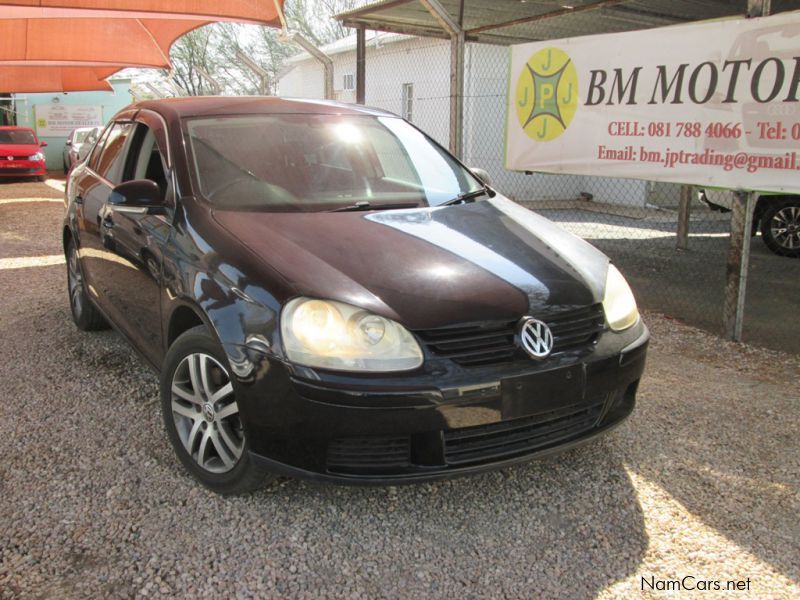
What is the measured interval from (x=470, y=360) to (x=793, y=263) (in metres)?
7.94

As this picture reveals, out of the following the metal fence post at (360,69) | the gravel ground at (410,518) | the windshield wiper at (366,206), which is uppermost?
the metal fence post at (360,69)

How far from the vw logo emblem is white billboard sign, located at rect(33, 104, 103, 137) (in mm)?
25138

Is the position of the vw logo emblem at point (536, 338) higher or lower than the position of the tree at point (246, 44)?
lower

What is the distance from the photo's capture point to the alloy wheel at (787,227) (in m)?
9.04

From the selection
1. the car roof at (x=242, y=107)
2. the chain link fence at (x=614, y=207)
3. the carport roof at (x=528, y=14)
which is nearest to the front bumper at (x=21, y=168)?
the chain link fence at (x=614, y=207)

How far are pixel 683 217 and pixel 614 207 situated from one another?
575 centimetres

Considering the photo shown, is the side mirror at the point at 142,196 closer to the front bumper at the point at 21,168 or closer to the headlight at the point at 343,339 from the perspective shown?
the headlight at the point at 343,339

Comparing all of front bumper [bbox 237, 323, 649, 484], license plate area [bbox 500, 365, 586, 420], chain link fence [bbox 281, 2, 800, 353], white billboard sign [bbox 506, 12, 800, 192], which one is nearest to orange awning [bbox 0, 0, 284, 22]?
white billboard sign [bbox 506, 12, 800, 192]

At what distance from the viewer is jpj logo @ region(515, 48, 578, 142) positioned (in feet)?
21.1

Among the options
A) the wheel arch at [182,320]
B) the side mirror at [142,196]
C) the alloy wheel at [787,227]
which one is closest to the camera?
the wheel arch at [182,320]

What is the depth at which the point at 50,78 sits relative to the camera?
17.7 m

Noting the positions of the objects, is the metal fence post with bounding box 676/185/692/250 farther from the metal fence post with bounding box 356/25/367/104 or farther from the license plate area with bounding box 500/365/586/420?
the license plate area with bounding box 500/365/586/420

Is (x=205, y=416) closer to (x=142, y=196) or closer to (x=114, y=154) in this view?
(x=142, y=196)

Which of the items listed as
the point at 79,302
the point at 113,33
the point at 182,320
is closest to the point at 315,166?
the point at 182,320
